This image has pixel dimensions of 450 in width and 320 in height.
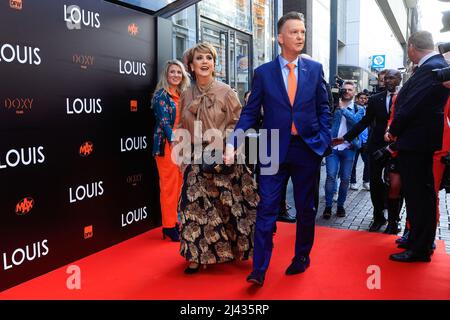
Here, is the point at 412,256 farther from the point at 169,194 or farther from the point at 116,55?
the point at 116,55

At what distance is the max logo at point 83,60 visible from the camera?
3.94m

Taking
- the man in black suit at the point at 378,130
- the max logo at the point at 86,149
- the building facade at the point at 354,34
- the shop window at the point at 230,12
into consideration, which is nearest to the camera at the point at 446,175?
the man in black suit at the point at 378,130

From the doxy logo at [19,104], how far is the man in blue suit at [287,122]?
1.58m

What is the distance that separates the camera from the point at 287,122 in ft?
11.4

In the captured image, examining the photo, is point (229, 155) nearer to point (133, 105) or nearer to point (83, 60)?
point (83, 60)

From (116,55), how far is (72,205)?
1.54 m

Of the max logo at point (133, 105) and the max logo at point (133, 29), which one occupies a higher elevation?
the max logo at point (133, 29)

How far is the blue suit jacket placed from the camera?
11.3ft

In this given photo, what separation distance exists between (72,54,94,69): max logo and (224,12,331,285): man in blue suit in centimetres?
157

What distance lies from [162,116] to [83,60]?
3.19ft

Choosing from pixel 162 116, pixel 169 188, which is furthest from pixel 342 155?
pixel 162 116

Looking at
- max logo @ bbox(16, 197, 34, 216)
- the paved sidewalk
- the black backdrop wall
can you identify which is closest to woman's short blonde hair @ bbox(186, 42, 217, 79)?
the black backdrop wall

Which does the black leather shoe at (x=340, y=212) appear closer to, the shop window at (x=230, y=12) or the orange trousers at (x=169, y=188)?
the orange trousers at (x=169, y=188)

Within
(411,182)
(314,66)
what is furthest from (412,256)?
(314,66)
